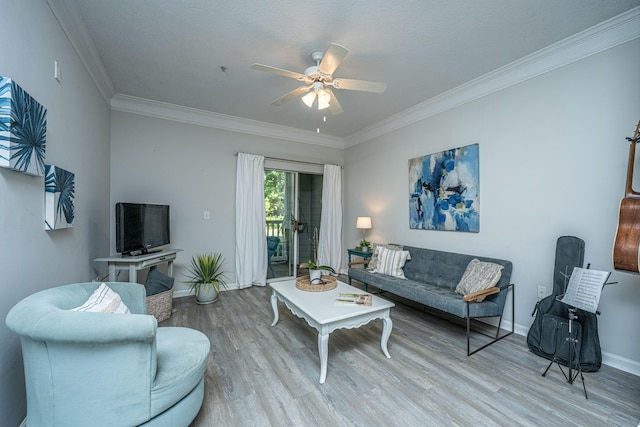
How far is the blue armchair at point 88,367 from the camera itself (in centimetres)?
102

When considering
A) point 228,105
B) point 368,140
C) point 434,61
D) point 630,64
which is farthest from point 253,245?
point 630,64

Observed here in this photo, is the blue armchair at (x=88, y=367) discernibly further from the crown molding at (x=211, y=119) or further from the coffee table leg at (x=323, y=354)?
the crown molding at (x=211, y=119)

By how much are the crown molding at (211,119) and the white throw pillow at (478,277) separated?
3434 millimetres

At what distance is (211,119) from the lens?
4070 mm

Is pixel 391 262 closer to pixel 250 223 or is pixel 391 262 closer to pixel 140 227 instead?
pixel 250 223

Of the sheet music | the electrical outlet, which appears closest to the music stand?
the sheet music

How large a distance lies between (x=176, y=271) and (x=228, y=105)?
8.23 ft

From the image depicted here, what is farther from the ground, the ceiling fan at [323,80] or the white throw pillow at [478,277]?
the ceiling fan at [323,80]

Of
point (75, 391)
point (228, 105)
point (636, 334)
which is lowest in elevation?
point (636, 334)

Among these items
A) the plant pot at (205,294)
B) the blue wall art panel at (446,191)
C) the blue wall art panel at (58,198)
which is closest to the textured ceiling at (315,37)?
the blue wall art panel at (446,191)

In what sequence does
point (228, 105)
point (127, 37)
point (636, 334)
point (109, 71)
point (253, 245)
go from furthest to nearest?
point (253, 245) → point (228, 105) → point (109, 71) → point (127, 37) → point (636, 334)

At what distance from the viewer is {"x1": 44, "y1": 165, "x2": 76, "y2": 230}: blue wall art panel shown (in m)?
1.69

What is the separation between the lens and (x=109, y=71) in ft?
9.32

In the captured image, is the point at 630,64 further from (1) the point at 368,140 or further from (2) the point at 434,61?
(1) the point at 368,140
